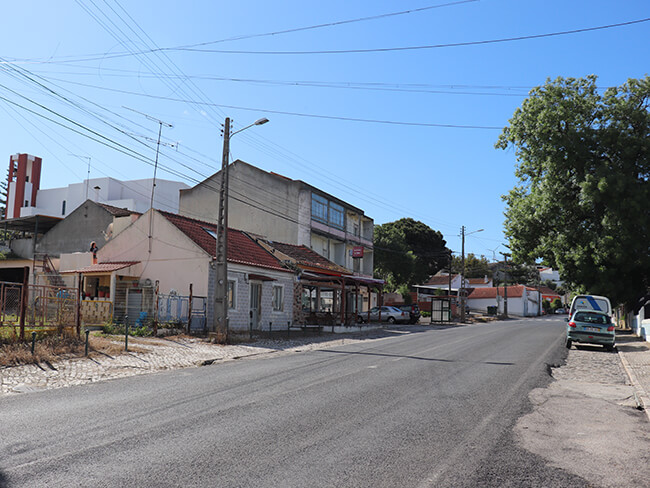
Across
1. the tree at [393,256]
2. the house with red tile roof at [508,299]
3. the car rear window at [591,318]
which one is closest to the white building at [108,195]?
the tree at [393,256]

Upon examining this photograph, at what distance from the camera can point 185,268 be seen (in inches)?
928

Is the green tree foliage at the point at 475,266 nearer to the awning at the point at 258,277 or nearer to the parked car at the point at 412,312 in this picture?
the parked car at the point at 412,312

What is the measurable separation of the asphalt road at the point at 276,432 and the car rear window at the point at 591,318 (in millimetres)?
9600

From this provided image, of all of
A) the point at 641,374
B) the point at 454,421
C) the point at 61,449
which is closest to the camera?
the point at 61,449

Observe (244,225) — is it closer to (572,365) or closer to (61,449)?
(572,365)

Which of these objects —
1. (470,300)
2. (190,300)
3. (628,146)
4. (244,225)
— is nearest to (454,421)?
(190,300)

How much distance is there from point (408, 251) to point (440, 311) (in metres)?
21.5

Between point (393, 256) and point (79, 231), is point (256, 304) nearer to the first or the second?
point (79, 231)

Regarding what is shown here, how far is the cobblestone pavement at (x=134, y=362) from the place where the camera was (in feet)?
35.4

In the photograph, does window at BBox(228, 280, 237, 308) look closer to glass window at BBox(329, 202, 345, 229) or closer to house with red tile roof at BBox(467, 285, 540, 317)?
glass window at BBox(329, 202, 345, 229)

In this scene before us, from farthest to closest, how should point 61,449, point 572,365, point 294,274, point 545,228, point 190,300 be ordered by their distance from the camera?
point 545,228, point 294,274, point 190,300, point 572,365, point 61,449

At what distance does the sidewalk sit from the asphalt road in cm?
192

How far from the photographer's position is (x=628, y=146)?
27.2 meters

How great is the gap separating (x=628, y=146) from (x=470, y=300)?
57.4 m
